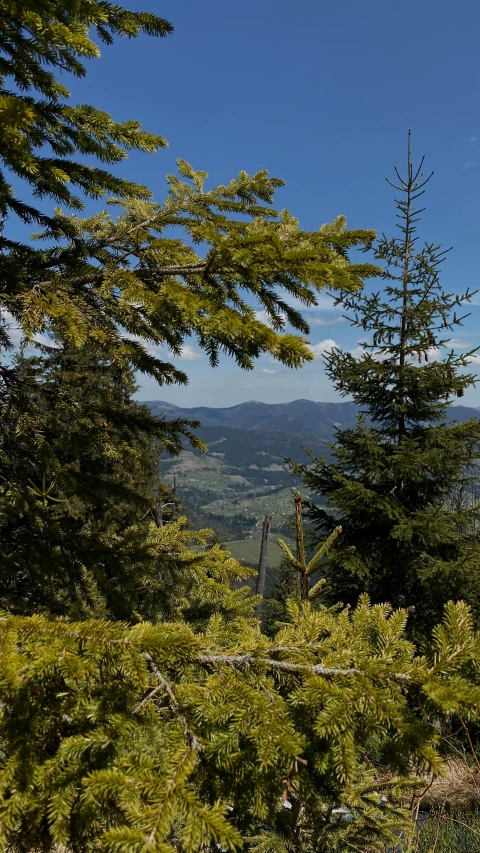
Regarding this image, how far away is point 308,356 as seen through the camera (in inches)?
75.9

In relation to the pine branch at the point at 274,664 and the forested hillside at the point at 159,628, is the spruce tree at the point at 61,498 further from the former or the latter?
the pine branch at the point at 274,664

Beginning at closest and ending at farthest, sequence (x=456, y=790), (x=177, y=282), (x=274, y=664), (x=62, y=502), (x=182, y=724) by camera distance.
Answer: (x=182, y=724), (x=274, y=664), (x=177, y=282), (x=62, y=502), (x=456, y=790)

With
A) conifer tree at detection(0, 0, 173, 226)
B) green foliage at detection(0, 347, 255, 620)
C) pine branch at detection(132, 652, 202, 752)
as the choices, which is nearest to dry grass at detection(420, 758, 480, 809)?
green foliage at detection(0, 347, 255, 620)

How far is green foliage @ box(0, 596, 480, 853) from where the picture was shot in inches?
54.8

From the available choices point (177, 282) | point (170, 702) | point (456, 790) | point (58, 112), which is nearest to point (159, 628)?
point (170, 702)

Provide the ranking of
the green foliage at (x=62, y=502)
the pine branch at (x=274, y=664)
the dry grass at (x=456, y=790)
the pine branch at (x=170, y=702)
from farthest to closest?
the dry grass at (x=456, y=790) → the green foliage at (x=62, y=502) → the pine branch at (x=274, y=664) → the pine branch at (x=170, y=702)

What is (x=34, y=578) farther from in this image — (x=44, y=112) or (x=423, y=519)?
(x=423, y=519)

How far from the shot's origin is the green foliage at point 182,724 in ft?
4.57

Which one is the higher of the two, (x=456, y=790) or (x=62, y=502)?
(x=62, y=502)

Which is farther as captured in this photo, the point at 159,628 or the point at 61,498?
the point at 61,498

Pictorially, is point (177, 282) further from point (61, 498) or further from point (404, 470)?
point (404, 470)

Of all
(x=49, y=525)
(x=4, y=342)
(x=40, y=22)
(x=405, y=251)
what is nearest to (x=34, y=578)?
(x=49, y=525)

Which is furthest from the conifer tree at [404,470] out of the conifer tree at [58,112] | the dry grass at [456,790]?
the conifer tree at [58,112]

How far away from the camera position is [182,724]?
1.60 metres
